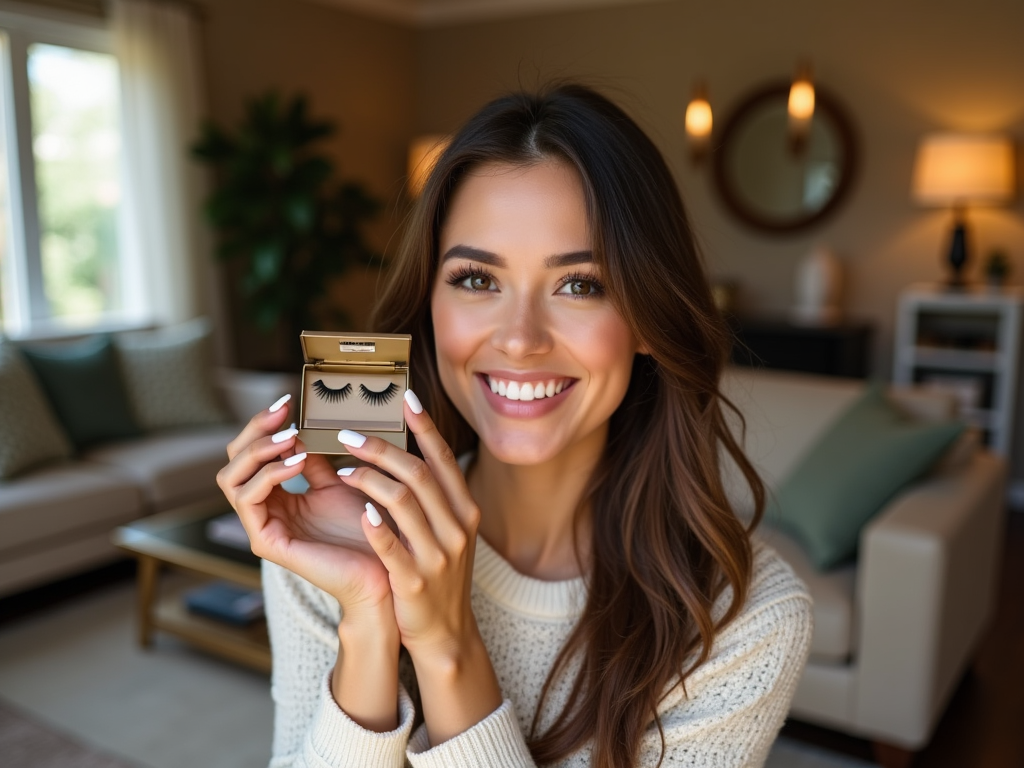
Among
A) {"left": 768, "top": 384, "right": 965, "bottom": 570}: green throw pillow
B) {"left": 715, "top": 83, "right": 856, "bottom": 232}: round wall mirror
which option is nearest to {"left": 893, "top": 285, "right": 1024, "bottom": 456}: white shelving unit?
{"left": 715, "top": 83, "right": 856, "bottom": 232}: round wall mirror

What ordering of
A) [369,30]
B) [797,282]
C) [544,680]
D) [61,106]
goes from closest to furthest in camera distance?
[544,680] → [61,106] → [797,282] → [369,30]

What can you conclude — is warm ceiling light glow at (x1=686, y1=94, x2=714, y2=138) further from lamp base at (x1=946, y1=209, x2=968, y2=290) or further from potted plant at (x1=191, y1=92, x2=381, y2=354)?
potted plant at (x1=191, y1=92, x2=381, y2=354)

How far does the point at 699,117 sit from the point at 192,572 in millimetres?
3665

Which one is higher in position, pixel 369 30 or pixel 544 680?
pixel 369 30

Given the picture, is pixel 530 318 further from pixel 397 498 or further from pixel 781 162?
pixel 781 162

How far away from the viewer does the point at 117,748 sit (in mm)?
2266

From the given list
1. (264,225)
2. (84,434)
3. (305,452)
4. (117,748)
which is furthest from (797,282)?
(305,452)

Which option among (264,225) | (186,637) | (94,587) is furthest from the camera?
(264,225)

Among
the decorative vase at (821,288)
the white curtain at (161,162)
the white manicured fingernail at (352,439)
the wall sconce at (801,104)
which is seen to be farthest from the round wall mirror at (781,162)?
the white manicured fingernail at (352,439)

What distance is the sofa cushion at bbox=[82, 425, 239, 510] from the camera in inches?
133

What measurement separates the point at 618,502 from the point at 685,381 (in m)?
0.20

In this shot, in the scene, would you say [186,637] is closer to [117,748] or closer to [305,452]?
[117,748]

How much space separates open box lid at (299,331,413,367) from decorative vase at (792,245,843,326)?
4259 millimetres

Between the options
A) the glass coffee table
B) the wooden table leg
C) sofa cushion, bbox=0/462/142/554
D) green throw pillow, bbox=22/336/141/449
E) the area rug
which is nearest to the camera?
the area rug
